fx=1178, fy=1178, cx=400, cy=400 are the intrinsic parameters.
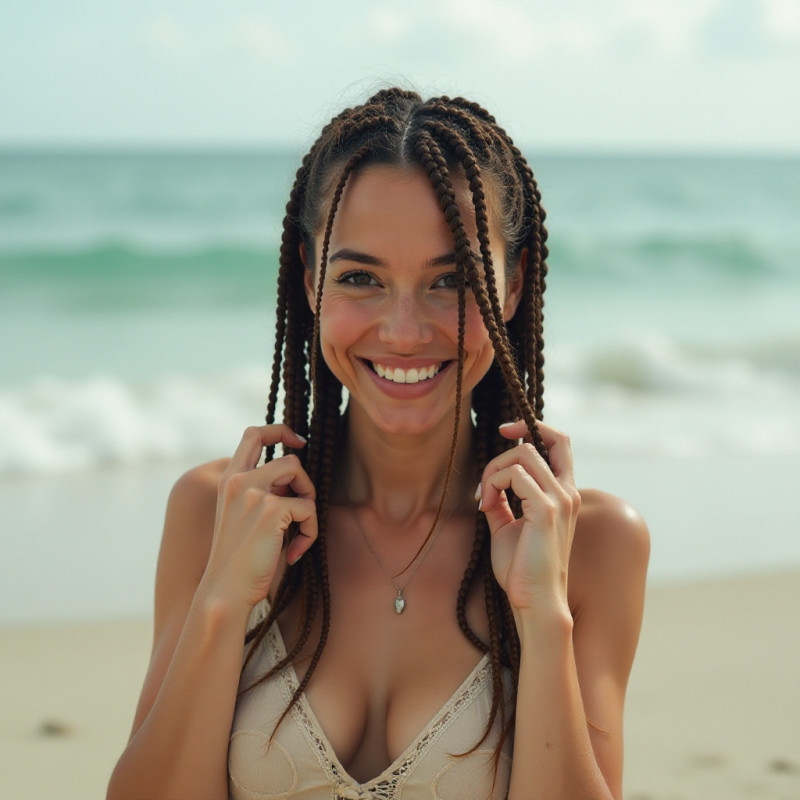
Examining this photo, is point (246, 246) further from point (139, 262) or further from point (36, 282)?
point (36, 282)

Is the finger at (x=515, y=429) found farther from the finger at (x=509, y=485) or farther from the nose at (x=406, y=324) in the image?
the nose at (x=406, y=324)

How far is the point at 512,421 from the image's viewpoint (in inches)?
129

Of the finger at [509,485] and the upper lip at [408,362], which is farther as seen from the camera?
the upper lip at [408,362]

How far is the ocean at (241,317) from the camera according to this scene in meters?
9.66

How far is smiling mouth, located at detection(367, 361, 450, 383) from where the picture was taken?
297cm

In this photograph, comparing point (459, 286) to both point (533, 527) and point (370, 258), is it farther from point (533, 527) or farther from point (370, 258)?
point (533, 527)

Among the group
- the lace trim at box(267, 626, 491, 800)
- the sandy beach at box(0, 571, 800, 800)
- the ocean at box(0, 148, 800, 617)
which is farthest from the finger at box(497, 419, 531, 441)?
the sandy beach at box(0, 571, 800, 800)

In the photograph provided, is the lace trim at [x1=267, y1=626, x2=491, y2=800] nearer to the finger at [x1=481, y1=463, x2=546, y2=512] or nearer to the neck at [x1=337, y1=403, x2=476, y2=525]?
the finger at [x1=481, y1=463, x2=546, y2=512]

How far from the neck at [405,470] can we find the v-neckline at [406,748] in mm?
541

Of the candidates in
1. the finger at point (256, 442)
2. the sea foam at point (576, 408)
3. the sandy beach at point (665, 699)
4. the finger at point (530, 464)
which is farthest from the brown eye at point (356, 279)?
the sea foam at point (576, 408)

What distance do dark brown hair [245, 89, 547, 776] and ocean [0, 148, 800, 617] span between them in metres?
0.41

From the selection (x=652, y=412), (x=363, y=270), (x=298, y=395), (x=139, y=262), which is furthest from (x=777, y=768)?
(x=139, y=262)

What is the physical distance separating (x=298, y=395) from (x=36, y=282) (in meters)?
15.4

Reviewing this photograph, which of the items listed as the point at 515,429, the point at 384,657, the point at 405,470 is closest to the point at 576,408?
the point at 405,470
